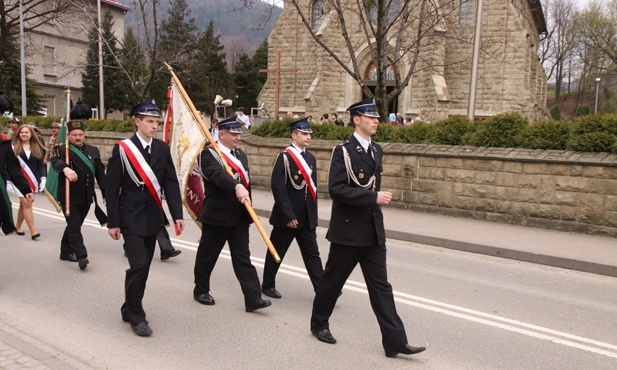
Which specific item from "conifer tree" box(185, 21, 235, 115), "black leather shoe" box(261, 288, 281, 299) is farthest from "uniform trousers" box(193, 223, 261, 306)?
"conifer tree" box(185, 21, 235, 115)

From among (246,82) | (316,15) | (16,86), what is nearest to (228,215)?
(316,15)

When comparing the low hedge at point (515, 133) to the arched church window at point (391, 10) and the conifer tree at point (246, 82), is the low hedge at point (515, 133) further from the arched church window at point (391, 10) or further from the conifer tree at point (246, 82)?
the conifer tree at point (246, 82)

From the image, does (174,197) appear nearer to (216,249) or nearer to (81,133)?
(216,249)

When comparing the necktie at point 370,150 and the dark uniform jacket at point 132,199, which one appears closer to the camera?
the necktie at point 370,150

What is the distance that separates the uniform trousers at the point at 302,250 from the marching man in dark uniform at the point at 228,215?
581 millimetres

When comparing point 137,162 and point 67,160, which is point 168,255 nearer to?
point 67,160

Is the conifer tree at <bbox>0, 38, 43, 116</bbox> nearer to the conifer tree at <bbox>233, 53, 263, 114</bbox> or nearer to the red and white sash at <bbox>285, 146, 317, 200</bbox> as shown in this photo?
the conifer tree at <bbox>233, 53, 263, 114</bbox>

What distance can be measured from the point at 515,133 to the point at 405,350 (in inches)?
344

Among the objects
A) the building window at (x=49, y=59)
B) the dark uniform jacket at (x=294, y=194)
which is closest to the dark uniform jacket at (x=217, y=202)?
the dark uniform jacket at (x=294, y=194)

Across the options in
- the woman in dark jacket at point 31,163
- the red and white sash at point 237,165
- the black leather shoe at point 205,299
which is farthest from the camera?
the woman in dark jacket at point 31,163

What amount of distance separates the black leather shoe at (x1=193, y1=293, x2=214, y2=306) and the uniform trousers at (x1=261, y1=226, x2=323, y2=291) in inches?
27.3

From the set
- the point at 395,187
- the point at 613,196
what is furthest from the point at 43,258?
the point at 613,196

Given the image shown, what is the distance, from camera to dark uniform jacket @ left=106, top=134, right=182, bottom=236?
557 centimetres

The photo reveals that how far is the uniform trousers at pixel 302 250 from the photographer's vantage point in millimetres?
6633
